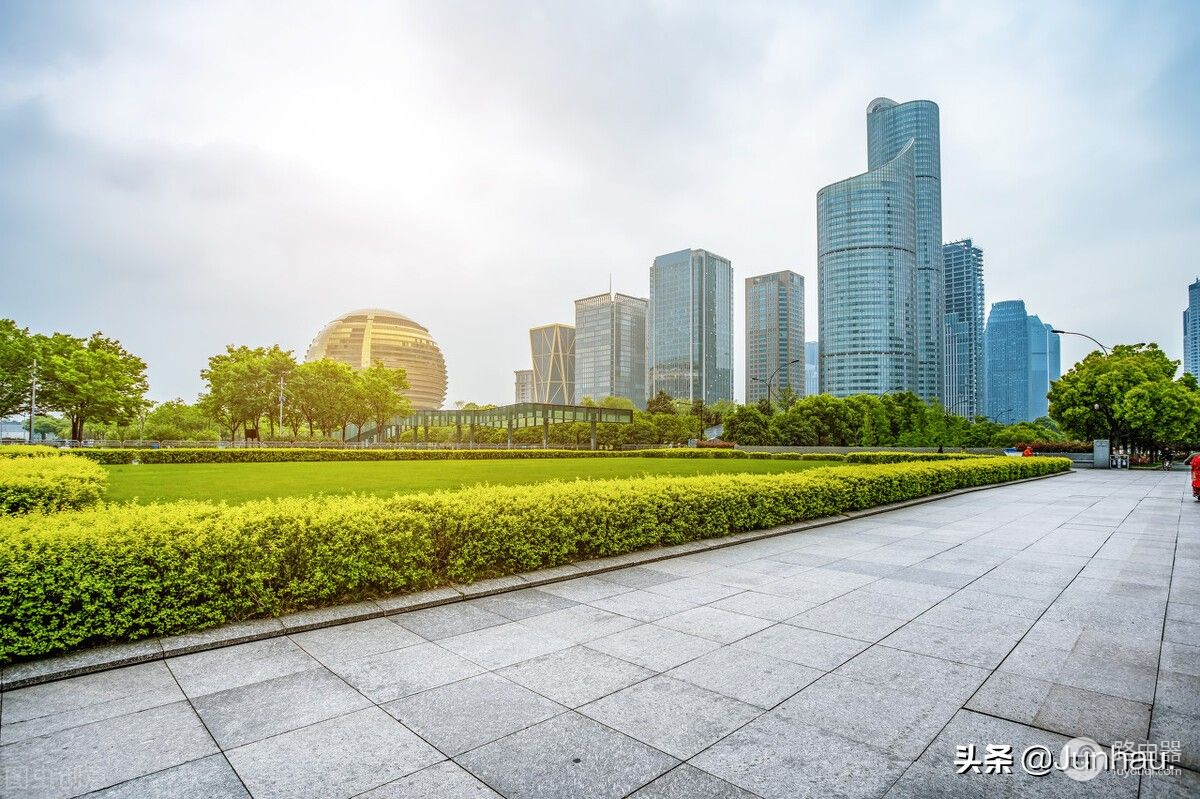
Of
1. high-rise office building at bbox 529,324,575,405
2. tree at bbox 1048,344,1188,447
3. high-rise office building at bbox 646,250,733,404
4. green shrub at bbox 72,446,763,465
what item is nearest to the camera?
green shrub at bbox 72,446,763,465

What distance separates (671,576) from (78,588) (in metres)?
5.11

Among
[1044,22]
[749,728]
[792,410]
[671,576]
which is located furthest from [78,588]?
[792,410]

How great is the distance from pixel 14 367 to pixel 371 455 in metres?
21.2

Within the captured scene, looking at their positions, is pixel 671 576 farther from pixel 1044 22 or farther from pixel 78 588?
pixel 1044 22

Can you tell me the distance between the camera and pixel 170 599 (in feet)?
14.4

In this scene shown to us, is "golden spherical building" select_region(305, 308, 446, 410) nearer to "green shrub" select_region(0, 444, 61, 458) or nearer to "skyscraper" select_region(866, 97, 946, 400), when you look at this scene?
"skyscraper" select_region(866, 97, 946, 400)

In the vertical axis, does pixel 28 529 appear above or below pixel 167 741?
above

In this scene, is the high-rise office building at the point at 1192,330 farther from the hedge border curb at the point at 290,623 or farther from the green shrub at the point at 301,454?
the hedge border curb at the point at 290,623

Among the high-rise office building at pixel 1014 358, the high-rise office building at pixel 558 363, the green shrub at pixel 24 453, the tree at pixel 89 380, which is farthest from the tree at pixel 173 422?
the high-rise office building at pixel 1014 358

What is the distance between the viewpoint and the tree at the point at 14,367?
35.0 m

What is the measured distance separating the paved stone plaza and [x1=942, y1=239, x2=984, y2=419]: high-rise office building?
14831 cm

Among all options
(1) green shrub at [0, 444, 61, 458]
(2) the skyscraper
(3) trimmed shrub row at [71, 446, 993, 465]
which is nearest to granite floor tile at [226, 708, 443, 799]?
(1) green shrub at [0, 444, 61, 458]

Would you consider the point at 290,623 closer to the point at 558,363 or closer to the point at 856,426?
the point at 856,426

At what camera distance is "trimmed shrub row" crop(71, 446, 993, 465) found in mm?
29906
